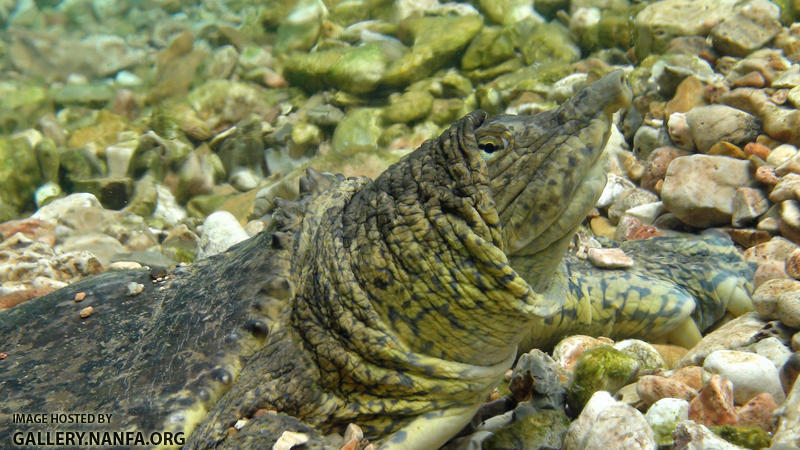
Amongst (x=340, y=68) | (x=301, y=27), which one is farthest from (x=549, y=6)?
(x=301, y=27)

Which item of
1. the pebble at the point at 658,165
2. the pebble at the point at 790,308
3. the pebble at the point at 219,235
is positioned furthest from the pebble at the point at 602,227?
the pebble at the point at 219,235

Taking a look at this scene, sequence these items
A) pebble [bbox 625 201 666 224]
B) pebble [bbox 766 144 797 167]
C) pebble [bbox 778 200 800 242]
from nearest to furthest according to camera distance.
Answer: pebble [bbox 778 200 800 242] < pebble [bbox 766 144 797 167] < pebble [bbox 625 201 666 224]

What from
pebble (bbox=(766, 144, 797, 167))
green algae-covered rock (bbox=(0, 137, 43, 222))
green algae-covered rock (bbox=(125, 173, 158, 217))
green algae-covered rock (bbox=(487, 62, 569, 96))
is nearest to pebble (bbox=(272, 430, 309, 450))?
pebble (bbox=(766, 144, 797, 167))

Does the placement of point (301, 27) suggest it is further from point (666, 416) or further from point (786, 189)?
point (666, 416)

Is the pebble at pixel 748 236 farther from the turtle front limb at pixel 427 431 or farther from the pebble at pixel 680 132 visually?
the turtle front limb at pixel 427 431

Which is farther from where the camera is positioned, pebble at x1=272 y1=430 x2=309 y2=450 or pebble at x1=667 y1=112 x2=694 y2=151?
pebble at x1=667 y1=112 x2=694 y2=151

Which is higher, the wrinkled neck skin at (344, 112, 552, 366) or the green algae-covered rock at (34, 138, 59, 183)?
the wrinkled neck skin at (344, 112, 552, 366)

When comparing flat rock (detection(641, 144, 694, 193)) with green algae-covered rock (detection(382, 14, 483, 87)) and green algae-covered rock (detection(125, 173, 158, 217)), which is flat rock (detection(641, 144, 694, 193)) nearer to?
green algae-covered rock (detection(382, 14, 483, 87))
